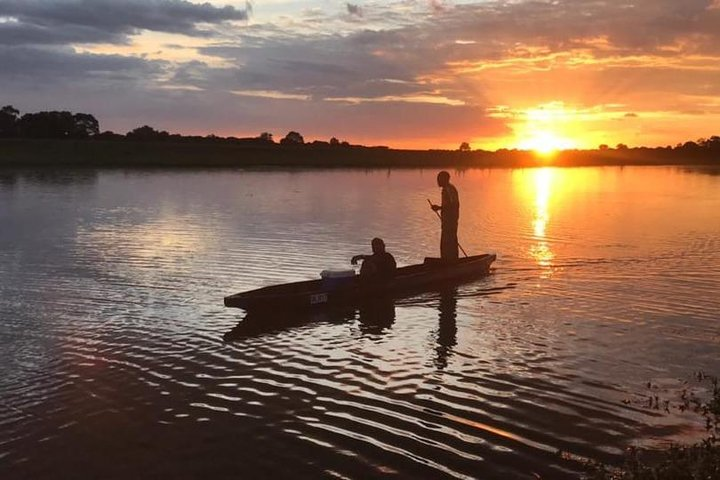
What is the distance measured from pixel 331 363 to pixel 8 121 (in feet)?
395

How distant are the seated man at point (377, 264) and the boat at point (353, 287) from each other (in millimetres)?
166

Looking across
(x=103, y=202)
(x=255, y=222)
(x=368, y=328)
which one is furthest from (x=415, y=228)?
(x=103, y=202)

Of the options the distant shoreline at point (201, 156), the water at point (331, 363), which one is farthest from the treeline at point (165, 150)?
the water at point (331, 363)

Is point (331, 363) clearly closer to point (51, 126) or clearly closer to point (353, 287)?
point (353, 287)

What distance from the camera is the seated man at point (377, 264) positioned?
15992 millimetres

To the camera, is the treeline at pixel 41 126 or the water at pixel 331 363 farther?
the treeline at pixel 41 126

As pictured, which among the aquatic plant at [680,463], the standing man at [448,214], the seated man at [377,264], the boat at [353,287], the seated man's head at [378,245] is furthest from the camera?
the standing man at [448,214]

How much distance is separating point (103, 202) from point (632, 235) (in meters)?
29.1

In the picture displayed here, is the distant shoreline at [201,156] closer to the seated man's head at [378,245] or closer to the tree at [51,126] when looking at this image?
the tree at [51,126]

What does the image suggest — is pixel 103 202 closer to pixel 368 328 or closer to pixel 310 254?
pixel 310 254

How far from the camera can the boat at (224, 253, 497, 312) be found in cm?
1385

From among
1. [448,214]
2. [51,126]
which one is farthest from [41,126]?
[448,214]

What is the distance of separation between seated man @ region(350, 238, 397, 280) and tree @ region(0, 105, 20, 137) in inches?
4089

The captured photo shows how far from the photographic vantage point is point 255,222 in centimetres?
3098
